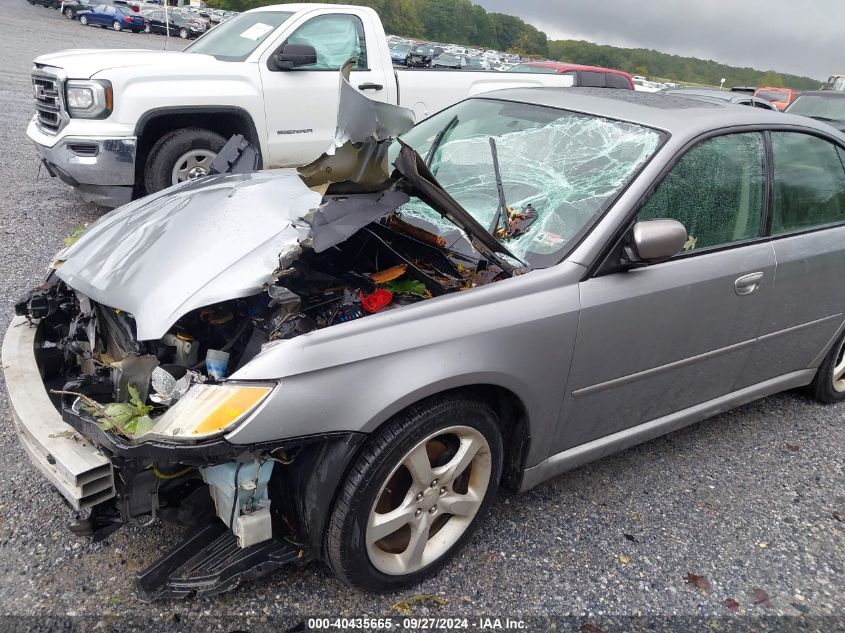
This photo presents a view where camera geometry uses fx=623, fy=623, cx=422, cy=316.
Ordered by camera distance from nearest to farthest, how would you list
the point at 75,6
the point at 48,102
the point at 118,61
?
the point at 118,61, the point at 48,102, the point at 75,6

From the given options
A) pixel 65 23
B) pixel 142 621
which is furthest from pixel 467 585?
pixel 65 23

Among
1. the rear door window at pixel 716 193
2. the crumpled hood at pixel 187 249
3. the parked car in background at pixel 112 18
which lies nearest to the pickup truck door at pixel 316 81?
the crumpled hood at pixel 187 249

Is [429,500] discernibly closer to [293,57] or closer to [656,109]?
[656,109]

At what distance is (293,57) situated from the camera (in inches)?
231

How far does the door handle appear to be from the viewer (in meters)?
2.84

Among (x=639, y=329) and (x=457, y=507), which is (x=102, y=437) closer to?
(x=457, y=507)

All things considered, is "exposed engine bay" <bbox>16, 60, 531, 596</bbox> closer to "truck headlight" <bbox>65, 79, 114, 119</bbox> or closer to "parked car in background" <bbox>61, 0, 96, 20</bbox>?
"truck headlight" <bbox>65, 79, 114, 119</bbox>

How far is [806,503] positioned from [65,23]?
124 feet

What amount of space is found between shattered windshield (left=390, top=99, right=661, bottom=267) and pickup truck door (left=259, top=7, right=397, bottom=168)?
3058mm

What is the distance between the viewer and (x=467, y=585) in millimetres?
2373

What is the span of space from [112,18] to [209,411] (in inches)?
1479

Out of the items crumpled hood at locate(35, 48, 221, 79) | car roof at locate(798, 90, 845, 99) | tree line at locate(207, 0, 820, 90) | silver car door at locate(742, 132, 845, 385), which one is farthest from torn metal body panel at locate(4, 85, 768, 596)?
tree line at locate(207, 0, 820, 90)

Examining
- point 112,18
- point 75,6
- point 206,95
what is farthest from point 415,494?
point 75,6

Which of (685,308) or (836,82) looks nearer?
(685,308)
